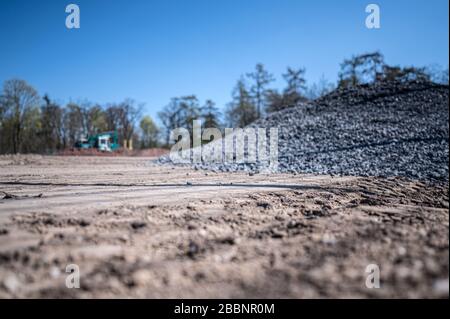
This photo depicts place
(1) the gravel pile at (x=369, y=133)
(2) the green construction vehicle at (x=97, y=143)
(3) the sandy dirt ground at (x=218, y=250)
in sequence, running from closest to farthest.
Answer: (3) the sandy dirt ground at (x=218, y=250), (1) the gravel pile at (x=369, y=133), (2) the green construction vehicle at (x=97, y=143)

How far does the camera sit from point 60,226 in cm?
253

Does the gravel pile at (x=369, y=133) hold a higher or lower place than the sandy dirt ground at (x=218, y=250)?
higher

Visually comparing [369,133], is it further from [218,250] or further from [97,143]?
[97,143]

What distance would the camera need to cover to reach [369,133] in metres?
11.7

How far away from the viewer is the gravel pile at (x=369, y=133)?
320 inches

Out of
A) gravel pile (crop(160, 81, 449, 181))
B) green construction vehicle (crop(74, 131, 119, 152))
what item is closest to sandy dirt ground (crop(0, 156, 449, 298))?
gravel pile (crop(160, 81, 449, 181))

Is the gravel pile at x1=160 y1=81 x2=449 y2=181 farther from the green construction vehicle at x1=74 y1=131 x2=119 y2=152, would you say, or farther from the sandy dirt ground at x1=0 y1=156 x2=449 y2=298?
the green construction vehicle at x1=74 y1=131 x2=119 y2=152

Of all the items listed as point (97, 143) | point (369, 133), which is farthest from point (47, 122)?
point (369, 133)

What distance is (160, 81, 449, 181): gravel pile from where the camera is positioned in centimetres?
814

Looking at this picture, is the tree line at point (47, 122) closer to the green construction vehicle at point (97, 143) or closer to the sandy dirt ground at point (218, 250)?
the green construction vehicle at point (97, 143)

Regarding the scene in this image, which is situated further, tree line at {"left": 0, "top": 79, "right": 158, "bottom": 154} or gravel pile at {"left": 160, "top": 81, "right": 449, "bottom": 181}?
tree line at {"left": 0, "top": 79, "right": 158, "bottom": 154}

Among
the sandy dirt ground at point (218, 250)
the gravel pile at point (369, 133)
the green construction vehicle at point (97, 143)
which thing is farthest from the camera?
the green construction vehicle at point (97, 143)

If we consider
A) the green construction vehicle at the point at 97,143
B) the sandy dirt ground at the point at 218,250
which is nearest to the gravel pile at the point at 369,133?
the sandy dirt ground at the point at 218,250
